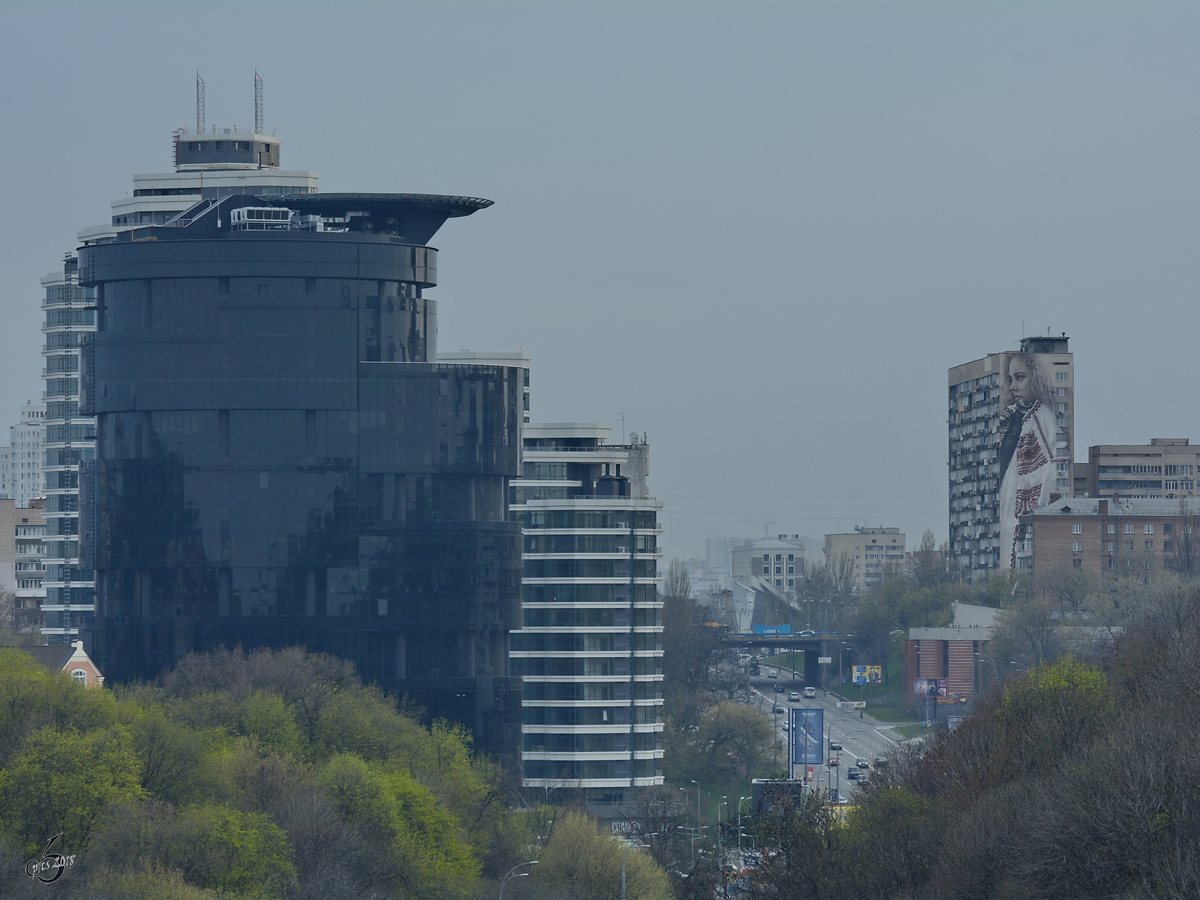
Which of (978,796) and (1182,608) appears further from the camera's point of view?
(1182,608)

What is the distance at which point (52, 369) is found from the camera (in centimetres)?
19962

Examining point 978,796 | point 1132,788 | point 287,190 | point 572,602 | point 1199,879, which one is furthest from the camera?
point 287,190

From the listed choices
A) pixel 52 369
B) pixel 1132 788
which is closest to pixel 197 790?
pixel 1132 788

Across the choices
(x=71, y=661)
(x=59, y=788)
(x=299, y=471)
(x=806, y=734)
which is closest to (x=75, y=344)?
(x=299, y=471)

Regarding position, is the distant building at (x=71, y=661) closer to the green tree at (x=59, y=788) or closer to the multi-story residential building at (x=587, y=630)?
the multi-story residential building at (x=587, y=630)

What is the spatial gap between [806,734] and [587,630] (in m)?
16.4

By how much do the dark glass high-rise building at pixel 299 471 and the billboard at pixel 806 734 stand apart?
22.7m

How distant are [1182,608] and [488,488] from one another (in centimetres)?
4465

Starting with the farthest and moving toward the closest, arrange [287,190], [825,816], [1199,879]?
[287,190] → [825,816] → [1199,879]

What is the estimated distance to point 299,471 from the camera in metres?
157

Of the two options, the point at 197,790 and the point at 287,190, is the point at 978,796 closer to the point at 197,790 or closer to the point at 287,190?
the point at 197,790

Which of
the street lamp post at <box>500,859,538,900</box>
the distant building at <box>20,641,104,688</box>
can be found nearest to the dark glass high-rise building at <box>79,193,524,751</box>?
the distant building at <box>20,641,104,688</box>

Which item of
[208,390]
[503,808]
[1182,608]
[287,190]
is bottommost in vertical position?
[503,808]

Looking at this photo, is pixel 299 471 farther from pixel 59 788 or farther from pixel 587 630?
pixel 59 788
